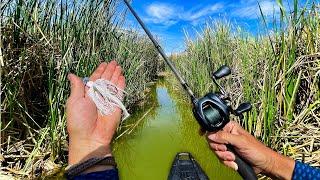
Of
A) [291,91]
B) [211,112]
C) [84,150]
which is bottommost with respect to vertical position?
[291,91]

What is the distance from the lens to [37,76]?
4172 mm

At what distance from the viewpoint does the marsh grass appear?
3871 mm

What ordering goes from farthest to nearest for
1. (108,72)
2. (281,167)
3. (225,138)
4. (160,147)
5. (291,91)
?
(160,147), (291,91), (281,167), (225,138), (108,72)

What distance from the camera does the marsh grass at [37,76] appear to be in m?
3.87

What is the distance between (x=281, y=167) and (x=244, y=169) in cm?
33

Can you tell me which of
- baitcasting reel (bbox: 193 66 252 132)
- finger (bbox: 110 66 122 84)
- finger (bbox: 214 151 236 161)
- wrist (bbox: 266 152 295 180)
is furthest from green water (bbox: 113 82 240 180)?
finger (bbox: 110 66 122 84)

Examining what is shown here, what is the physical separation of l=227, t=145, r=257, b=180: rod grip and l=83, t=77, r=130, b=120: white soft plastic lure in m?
0.55

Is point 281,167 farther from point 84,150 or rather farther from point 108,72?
point 84,150

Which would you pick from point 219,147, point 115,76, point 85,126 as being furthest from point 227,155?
point 85,126

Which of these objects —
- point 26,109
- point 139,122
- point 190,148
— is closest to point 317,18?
point 190,148

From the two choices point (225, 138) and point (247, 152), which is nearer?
point (225, 138)

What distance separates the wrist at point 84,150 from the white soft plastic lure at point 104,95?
0.19 metres

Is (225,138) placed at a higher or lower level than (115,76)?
lower

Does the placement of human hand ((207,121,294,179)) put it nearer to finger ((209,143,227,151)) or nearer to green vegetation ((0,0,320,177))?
finger ((209,143,227,151))
